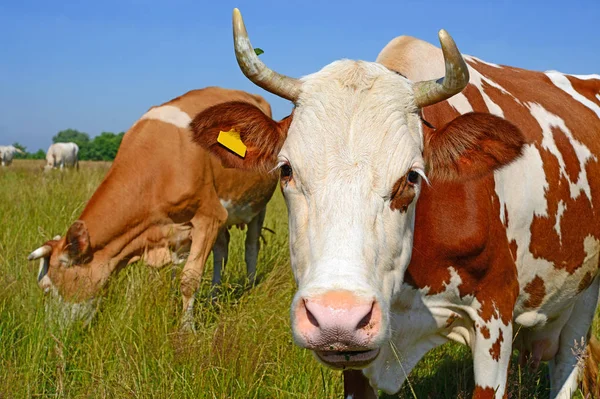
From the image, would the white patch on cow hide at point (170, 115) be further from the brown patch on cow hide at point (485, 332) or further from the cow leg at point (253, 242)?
the brown patch on cow hide at point (485, 332)

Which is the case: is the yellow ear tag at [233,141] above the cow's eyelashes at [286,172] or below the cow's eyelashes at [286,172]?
above

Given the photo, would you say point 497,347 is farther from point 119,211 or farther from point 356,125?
point 119,211

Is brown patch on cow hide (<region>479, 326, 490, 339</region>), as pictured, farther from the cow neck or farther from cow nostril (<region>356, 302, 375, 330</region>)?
the cow neck

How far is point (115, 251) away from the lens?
6273mm

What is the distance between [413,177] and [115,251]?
13.9 feet

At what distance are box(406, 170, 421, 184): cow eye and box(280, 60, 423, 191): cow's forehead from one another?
5cm

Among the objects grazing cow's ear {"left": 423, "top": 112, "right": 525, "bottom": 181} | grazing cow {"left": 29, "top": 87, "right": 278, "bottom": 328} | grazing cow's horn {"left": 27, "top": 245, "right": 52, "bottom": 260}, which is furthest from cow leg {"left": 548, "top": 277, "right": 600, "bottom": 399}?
grazing cow's horn {"left": 27, "top": 245, "right": 52, "bottom": 260}

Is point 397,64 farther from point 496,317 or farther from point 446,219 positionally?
point 496,317

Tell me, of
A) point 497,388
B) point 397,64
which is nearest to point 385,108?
point 397,64

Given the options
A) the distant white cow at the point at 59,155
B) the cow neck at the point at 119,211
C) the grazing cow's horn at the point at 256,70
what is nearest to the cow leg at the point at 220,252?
the cow neck at the point at 119,211

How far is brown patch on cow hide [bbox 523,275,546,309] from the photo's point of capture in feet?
11.8

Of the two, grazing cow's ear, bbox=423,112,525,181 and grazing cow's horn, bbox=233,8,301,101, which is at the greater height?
grazing cow's horn, bbox=233,8,301,101

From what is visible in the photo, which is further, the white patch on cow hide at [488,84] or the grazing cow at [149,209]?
the grazing cow at [149,209]

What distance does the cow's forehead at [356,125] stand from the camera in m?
2.53
